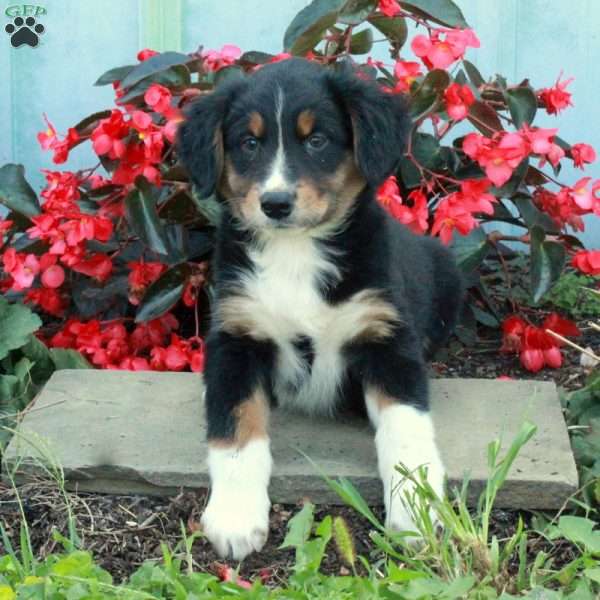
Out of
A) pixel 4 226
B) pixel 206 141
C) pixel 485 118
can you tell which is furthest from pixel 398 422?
pixel 4 226

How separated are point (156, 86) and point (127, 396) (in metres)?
1.16

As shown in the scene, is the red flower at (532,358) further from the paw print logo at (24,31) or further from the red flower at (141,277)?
the paw print logo at (24,31)

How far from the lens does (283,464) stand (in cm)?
357

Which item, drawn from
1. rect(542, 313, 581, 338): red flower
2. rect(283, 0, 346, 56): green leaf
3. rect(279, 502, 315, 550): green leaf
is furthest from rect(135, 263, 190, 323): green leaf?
rect(279, 502, 315, 550): green leaf

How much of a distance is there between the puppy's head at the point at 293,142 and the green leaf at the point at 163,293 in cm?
89

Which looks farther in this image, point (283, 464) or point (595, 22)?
point (595, 22)

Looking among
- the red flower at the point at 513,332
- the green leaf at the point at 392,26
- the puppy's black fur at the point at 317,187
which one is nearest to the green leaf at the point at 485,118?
the green leaf at the point at 392,26

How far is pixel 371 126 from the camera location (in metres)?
3.65

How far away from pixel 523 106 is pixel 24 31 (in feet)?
8.75

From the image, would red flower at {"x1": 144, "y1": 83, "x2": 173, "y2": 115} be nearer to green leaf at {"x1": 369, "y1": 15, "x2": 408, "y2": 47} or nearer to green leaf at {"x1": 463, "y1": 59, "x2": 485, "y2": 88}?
green leaf at {"x1": 369, "y1": 15, "x2": 408, "y2": 47}

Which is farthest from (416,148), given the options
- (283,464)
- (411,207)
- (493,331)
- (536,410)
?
(283,464)

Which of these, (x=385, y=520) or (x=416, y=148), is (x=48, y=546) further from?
(x=416, y=148)

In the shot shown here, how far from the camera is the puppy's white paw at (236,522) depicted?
3186 millimetres

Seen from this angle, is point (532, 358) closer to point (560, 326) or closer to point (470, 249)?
point (560, 326)
